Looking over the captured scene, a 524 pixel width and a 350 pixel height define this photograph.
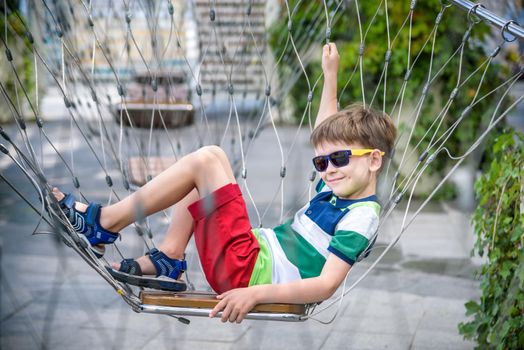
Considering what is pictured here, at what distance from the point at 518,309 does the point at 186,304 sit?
2.83ft

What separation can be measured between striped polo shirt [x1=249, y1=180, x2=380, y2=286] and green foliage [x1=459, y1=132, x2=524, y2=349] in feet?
1.27

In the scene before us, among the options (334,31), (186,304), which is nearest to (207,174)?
(186,304)

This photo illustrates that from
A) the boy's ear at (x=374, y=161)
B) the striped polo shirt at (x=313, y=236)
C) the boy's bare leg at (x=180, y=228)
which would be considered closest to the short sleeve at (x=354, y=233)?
the striped polo shirt at (x=313, y=236)

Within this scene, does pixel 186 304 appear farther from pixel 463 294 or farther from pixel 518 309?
pixel 463 294

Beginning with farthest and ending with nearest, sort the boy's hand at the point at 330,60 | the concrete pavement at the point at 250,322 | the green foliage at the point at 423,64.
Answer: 1. the green foliage at the point at 423,64
2. the concrete pavement at the point at 250,322
3. the boy's hand at the point at 330,60

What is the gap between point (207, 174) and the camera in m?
2.12

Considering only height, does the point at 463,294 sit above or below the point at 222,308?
below

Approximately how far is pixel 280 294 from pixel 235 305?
11cm

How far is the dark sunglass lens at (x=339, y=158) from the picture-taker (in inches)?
82.5

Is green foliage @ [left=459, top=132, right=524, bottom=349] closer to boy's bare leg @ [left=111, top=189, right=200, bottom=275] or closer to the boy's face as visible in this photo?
the boy's face

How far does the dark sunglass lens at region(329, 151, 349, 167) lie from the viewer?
A: 6.88ft

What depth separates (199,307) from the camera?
1981mm

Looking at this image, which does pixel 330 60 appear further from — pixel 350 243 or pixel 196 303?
pixel 196 303

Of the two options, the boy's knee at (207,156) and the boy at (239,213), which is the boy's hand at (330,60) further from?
the boy's knee at (207,156)
